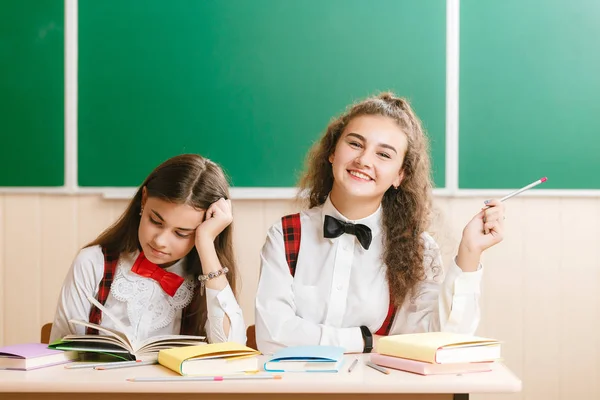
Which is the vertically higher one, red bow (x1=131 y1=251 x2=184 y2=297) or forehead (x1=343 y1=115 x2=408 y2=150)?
forehead (x1=343 y1=115 x2=408 y2=150)

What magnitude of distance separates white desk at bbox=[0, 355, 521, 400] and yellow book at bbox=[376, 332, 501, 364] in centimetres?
5

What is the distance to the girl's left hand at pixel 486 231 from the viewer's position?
2.04 meters

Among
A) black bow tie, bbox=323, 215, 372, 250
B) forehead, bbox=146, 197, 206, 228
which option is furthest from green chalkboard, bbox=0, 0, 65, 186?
black bow tie, bbox=323, 215, 372, 250

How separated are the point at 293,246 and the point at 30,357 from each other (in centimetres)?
88

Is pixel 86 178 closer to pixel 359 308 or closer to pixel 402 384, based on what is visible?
pixel 359 308

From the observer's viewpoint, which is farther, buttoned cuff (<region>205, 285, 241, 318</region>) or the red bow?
the red bow

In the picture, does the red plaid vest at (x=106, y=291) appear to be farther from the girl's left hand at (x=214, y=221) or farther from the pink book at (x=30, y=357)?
the pink book at (x=30, y=357)

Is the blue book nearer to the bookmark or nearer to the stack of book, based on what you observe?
the stack of book

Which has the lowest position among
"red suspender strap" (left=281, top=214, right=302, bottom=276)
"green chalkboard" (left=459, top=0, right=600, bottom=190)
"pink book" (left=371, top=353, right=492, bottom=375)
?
"pink book" (left=371, top=353, right=492, bottom=375)

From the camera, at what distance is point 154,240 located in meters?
2.11

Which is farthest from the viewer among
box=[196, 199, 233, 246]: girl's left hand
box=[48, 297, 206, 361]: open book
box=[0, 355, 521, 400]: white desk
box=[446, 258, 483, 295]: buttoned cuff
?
box=[196, 199, 233, 246]: girl's left hand

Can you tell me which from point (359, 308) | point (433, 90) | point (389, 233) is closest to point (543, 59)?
point (433, 90)

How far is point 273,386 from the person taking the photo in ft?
5.04

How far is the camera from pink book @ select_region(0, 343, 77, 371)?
5.47 ft
